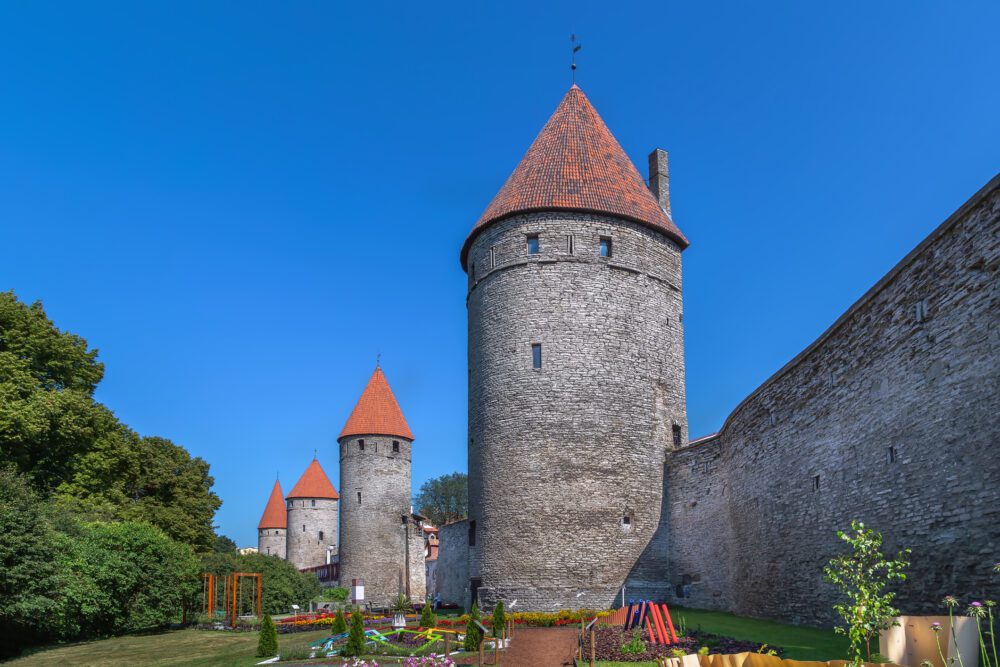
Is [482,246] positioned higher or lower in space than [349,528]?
A: higher

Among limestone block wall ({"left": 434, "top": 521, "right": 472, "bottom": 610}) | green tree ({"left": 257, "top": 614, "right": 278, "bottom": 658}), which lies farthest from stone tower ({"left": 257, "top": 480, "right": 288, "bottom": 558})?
green tree ({"left": 257, "top": 614, "right": 278, "bottom": 658})

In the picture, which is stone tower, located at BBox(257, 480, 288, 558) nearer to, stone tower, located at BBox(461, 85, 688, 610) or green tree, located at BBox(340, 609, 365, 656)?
stone tower, located at BBox(461, 85, 688, 610)

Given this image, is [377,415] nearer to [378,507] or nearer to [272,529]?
[378,507]

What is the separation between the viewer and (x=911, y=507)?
10758mm

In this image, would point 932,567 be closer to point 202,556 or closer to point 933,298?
point 933,298

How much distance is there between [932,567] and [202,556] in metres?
28.0

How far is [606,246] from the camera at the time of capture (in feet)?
76.8

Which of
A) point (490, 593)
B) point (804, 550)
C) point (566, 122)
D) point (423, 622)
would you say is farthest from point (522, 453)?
point (566, 122)

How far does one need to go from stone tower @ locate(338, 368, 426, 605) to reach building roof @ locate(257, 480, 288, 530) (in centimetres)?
2728

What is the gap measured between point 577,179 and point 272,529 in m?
52.6

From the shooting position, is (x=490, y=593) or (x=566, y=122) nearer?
(x=490, y=593)

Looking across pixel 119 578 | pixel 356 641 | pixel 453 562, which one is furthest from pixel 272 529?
pixel 356 641

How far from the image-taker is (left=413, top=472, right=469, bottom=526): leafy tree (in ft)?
246

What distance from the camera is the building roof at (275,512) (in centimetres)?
6756
